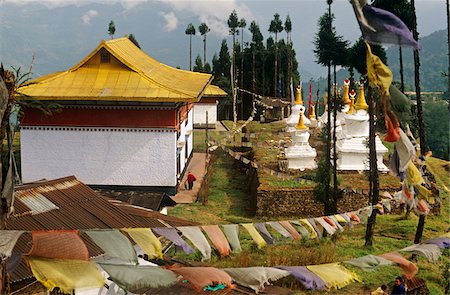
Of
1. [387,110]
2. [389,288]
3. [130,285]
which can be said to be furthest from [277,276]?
[389,288]

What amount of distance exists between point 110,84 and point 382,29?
14431 millimetres

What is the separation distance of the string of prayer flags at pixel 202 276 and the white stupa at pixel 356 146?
15.6m

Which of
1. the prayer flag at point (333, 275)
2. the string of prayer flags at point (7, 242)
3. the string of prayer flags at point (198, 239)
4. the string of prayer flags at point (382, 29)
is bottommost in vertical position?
the prayer flag at point (333, 275)

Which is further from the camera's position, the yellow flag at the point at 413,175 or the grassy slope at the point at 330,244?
the grassy slope at the point at 330,244

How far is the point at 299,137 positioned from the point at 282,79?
2966 centimetres

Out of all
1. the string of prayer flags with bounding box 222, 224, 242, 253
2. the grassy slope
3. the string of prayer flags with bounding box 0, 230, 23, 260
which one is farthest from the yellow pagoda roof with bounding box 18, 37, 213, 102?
the string of prayer flags with bounding box 0, 230, 23, 260

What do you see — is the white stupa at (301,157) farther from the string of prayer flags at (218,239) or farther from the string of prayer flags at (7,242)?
the string of prayer flags at (7,242)

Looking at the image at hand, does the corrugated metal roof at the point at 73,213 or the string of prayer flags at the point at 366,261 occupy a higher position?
the corrugated metal roof at the point at 73,213

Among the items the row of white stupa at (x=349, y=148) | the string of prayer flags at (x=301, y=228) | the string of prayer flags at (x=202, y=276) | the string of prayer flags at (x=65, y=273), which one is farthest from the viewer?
the row of white stupa at (x=349, y=148)

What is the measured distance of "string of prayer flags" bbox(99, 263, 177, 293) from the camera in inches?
199

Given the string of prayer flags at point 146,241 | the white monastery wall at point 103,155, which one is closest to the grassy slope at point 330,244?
the white monastery wall at point 103,155

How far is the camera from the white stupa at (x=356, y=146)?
69.1 feet

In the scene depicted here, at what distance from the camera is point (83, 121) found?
762 inches

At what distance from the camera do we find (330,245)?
13.8 metres
